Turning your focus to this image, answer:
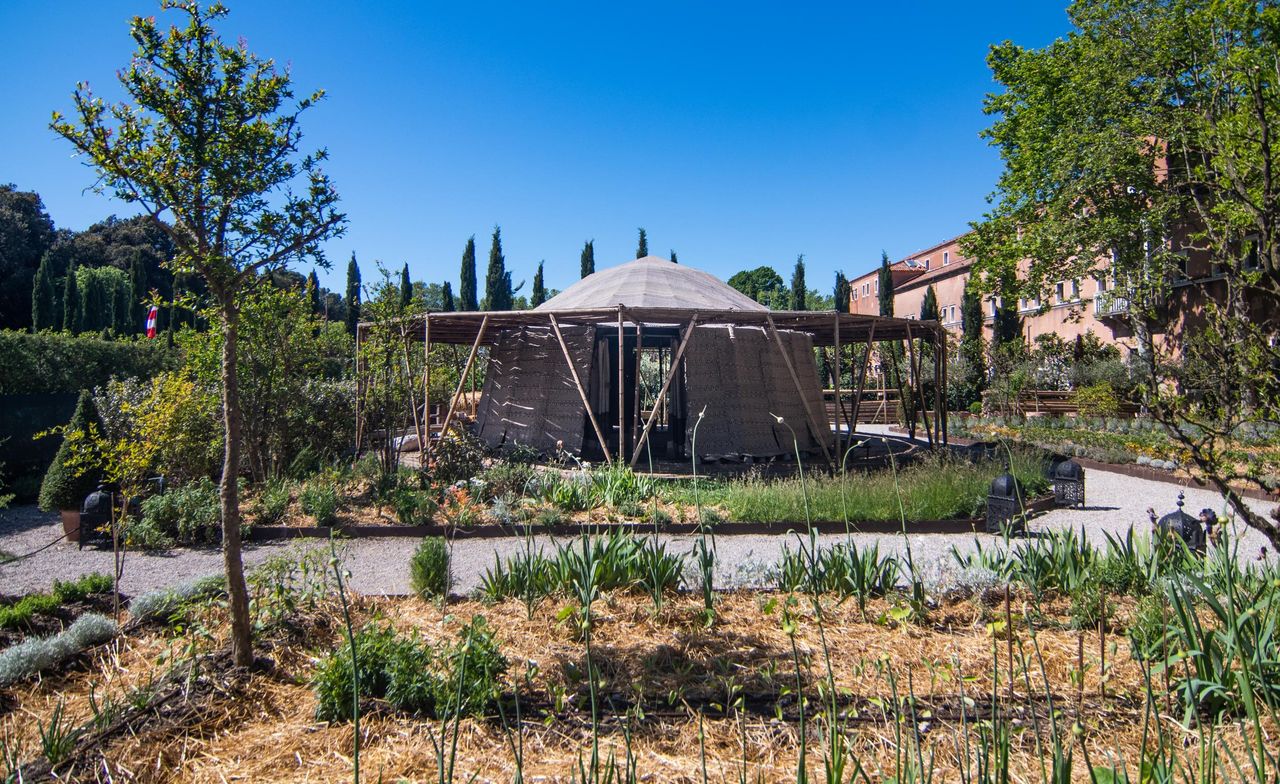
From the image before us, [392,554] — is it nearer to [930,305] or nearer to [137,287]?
[930,305]

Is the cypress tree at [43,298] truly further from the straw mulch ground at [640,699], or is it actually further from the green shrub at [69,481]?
the straw mulch ground at [640,699]

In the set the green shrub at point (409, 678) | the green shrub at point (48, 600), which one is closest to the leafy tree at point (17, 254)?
the green shrub at point (48, 600)

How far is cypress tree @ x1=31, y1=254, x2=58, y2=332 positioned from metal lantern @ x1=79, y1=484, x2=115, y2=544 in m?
29.5

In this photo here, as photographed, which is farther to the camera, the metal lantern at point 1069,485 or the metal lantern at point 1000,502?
the metal lantern at point 1069,485

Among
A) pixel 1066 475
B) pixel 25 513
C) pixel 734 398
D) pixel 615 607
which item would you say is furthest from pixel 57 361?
pixel 1066 475

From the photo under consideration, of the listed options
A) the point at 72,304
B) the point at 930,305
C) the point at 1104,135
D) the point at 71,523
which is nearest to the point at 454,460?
the point at 71,523

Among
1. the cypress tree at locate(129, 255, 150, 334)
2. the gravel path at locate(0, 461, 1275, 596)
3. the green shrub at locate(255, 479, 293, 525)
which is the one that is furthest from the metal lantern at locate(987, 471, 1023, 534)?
the cypress tree at locate(129, 255, 150, 334)

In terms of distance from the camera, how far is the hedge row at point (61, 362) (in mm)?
11438

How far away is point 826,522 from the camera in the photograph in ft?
24.2

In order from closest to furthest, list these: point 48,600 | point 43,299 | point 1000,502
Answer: point 48,600 < point 1000,502 < point 43,299

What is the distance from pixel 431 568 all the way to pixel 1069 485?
813 centimetres

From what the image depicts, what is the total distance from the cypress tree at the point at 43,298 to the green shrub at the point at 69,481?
2887 centimetres

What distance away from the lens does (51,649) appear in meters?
3.34

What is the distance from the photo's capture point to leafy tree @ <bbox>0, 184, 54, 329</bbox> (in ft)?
102
